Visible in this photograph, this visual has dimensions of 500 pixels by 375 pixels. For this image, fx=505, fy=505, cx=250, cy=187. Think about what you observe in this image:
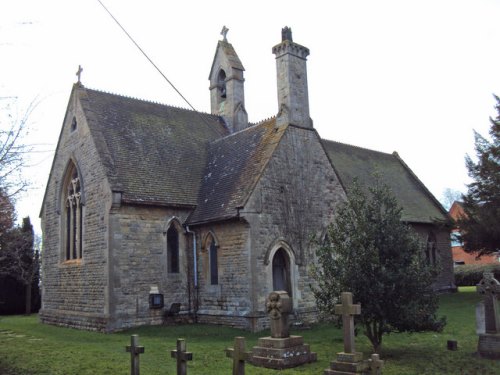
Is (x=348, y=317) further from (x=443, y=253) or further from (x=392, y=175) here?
(x=392, y=175)

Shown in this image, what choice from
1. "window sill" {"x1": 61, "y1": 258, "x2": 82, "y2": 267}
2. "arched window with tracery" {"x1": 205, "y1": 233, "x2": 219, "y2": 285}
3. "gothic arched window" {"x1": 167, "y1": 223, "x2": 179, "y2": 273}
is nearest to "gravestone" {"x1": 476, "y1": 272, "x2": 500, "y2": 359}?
"arched window with tracery" {"x1": 205, "y1": 233, "x2": 219, "y2": 285}

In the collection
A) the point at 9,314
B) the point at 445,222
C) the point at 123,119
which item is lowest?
the point at 9,314

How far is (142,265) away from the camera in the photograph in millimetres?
19484

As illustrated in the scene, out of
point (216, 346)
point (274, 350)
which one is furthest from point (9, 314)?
point (274, 350)

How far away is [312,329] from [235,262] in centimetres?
372

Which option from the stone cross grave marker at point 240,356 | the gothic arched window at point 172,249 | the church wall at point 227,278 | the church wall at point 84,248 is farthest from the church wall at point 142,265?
the stone cross grave marker at point 240,356

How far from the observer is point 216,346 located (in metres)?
14.5

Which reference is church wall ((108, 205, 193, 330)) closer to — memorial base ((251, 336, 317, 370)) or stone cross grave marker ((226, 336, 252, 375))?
memorial base ((251, 336, 317, 370))

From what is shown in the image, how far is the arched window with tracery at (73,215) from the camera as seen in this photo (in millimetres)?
21750

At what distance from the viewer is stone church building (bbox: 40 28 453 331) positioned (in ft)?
61.6

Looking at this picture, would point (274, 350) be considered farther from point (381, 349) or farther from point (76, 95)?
point (76, 95)

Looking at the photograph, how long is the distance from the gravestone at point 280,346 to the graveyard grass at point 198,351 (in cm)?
27

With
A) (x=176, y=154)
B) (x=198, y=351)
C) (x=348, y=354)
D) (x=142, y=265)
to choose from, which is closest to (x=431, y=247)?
(x=176, y=154)

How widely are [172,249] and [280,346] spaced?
10136mm
